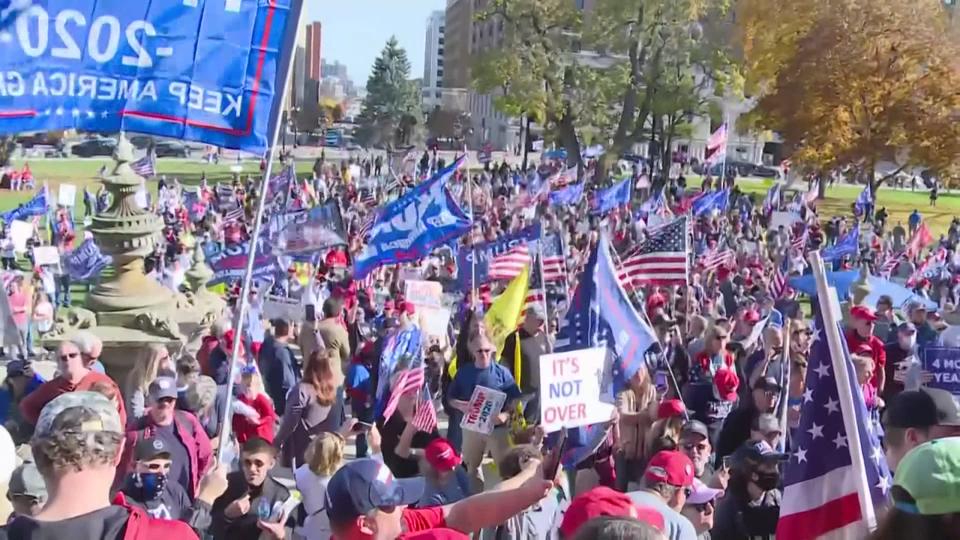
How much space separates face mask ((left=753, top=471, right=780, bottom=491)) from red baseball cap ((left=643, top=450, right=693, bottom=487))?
53 cm

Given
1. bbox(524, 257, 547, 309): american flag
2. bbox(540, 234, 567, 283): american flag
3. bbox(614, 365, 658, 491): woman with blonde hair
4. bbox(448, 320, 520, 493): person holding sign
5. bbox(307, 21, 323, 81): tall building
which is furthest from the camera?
bbox(307, 21, 323, 81): tall building

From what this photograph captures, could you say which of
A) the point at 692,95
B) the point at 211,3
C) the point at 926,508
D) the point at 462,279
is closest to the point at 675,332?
the point at 462,279

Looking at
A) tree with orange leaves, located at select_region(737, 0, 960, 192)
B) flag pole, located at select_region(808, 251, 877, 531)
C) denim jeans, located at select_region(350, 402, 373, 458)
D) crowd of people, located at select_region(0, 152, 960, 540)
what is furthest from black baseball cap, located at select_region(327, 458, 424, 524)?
tree with orange leaves, located at select_region(737, 0, 960, 192)

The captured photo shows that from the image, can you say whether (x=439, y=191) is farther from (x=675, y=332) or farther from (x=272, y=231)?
(x=675, y=332)

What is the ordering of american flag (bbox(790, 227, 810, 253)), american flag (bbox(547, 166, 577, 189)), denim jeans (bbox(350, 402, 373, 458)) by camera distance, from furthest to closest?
american flag (bbox(547, 166, 577, 189)) < american flag (bbox(790, 227, 810, 253)) < denim jeans (bbox(350, 402, 373, 458))

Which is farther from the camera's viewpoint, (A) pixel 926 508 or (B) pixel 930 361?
(B) pixel 930 361

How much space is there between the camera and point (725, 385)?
8.12 metres

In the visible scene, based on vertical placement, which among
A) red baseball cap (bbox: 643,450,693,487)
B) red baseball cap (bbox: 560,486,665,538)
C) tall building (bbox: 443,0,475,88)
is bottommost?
red baseball cap (bbox: 643,450,693,487)

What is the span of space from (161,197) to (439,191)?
2121 centimetres

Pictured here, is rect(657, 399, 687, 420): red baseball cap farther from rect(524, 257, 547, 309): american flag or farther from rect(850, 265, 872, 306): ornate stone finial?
rect(850, 265, 872, 306): ornate stone finial

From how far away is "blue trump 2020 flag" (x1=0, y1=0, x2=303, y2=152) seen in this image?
18.4 ft

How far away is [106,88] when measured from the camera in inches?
229

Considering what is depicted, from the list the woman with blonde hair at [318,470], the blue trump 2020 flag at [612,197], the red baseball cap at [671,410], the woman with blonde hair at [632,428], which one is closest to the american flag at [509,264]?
the woman with blonde hair at [632,428]

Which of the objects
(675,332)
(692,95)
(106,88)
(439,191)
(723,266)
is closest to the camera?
(106,88)
